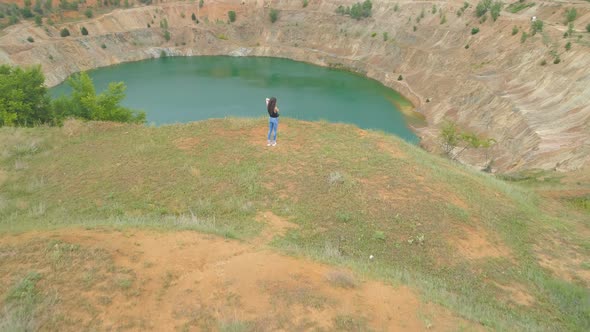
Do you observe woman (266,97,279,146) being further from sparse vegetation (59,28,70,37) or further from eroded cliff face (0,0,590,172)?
sparse vegetation (59,28,70,37)

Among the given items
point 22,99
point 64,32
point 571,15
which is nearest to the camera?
point 22,99

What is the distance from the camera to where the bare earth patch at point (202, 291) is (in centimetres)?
796

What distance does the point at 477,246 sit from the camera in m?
13.2

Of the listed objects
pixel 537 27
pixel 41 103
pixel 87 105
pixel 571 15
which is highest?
pixel 571 15

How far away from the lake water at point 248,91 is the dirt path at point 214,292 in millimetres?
36202

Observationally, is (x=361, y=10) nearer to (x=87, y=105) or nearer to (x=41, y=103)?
(x=87, y=105)

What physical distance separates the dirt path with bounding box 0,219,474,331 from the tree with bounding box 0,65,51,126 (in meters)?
22.1

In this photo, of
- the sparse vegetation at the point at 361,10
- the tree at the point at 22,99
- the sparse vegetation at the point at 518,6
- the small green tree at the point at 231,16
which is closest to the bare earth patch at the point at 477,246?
the tree at the point at 22,99

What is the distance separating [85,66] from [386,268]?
7106 centimetres

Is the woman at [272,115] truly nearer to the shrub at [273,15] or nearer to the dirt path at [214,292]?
the dirt path at [214,292]

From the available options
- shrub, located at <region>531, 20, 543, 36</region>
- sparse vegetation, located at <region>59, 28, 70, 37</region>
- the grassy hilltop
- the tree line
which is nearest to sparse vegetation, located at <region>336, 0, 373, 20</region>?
shrub, located at <region>531, 20, 543, 36</region>

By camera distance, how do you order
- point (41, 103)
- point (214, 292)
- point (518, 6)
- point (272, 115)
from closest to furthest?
point (214, 292)
point (272, 115)
point (41, 103)
point (518, 6)

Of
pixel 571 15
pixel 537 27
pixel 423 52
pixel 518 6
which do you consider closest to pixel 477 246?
pixel 537 27

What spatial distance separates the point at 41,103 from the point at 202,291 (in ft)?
92.0
